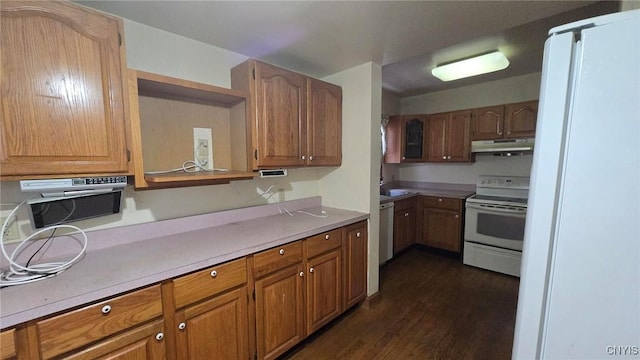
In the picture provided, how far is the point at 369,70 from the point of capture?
88.1 inches

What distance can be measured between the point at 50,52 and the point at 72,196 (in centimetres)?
65

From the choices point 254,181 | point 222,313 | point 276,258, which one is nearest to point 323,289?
point 276,258

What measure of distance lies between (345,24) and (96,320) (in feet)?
6.53

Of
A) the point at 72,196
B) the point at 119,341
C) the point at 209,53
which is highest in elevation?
the point at 209,53

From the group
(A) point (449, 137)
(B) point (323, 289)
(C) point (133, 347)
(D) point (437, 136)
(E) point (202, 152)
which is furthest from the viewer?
(D) point (437, 136)

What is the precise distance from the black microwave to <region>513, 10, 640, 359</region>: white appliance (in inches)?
76.8

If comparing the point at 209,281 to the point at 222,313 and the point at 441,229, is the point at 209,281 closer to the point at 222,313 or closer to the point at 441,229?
the point at 222,313

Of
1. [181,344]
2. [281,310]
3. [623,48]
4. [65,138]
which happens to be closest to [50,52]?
[65,138]

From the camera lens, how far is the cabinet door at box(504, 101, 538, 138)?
9.98ft

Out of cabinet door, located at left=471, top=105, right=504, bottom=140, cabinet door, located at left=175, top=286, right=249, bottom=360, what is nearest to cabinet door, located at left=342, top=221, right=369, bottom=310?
cabinet door, located at left=175, top=286, right=249, bottom=360

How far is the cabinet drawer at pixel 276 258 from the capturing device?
1.53 m

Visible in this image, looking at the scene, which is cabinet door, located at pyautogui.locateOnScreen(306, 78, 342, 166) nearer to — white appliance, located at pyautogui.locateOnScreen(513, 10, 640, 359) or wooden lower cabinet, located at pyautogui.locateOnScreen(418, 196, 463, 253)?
white appliance, located at pyautogui.locateOnScreen(513, 10, 640, 359)

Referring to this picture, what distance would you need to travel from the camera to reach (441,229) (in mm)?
3604

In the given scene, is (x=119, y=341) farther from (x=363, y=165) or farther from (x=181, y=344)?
(x=363, y=165)
